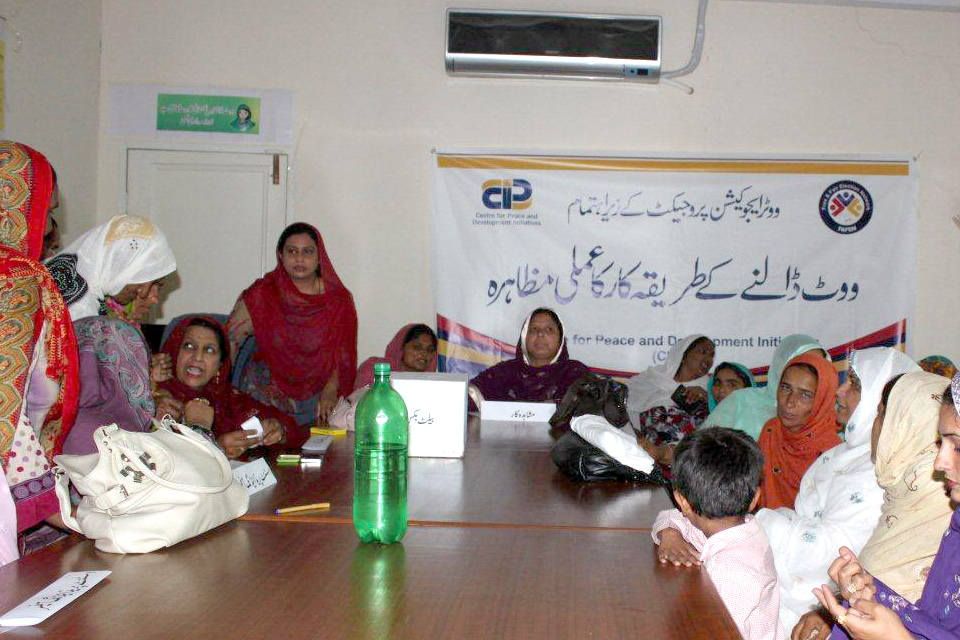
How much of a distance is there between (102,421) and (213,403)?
1002 millimetres

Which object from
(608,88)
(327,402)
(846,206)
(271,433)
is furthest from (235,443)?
(846,206)

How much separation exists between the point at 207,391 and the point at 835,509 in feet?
6.94

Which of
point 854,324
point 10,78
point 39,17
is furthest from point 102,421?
point 854,324

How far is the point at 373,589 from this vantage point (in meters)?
1.29

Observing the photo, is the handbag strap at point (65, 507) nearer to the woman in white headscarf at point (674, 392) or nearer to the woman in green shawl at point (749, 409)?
the woman in green shawl at point (749, 409)

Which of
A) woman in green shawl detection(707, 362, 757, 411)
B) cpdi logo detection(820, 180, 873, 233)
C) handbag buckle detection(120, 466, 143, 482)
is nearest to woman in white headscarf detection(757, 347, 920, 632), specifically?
handbag buckle detection(120, 466, 143, 482)

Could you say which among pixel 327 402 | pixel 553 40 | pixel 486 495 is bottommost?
pixel 327 402

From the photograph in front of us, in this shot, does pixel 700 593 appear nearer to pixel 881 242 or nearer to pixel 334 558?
pixel 334 558

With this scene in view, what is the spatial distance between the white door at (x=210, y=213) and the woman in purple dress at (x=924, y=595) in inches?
162

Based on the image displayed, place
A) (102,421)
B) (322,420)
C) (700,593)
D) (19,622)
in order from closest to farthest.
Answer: (19,622) → (700,593) → (102,421) → (322,420)

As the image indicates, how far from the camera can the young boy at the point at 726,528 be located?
1511mm

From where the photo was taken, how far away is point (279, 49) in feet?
16.2

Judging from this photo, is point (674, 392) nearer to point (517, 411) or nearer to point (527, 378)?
point (527, 378)

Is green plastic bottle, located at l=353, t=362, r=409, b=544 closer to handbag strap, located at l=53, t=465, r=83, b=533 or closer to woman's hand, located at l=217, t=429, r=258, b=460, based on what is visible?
handbag strap, located at l=53, t=465, r=83, b=533
